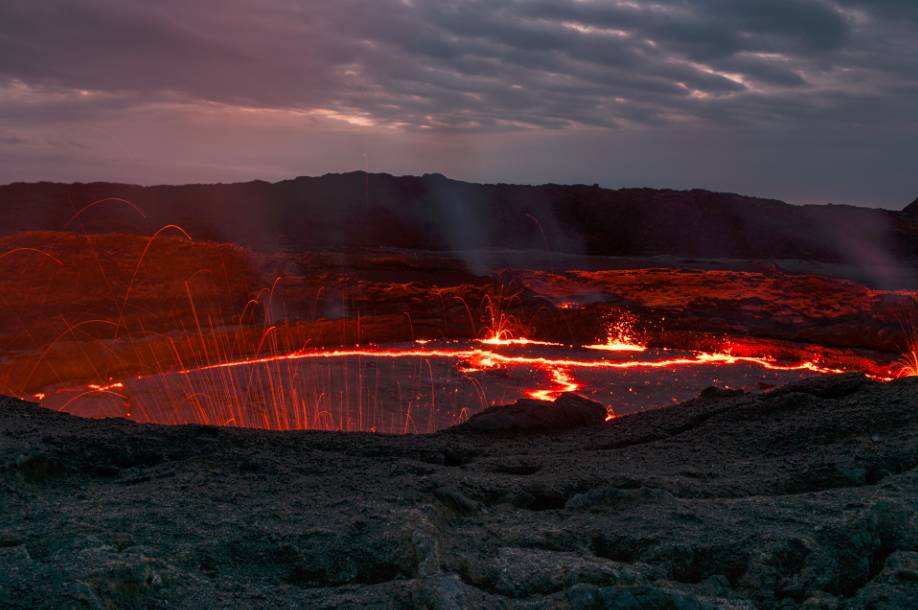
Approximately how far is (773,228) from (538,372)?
567 inches

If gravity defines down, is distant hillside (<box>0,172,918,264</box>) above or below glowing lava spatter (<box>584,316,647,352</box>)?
above

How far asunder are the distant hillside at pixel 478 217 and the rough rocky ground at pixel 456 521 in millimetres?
15674

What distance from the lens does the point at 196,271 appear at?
1191 centimetres

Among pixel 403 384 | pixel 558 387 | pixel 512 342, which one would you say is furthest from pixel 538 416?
pixel 512 342

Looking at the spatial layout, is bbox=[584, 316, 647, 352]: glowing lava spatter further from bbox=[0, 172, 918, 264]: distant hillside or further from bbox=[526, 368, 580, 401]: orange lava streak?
bbox=[0, 172, 918, 264]: distant hillside

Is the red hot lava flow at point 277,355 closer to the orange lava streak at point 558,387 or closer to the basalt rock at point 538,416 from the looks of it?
the orange lava streak at point 558,387

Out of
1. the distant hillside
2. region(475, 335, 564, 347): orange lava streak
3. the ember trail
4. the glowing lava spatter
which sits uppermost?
the distant hillside

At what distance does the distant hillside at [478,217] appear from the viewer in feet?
65.4

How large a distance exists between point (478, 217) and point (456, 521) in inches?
792

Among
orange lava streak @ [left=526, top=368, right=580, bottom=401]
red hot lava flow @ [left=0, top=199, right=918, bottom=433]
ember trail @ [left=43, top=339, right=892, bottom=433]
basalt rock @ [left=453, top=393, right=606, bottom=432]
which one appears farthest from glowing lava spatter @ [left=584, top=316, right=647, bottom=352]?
basalt rock @ [left=453, top=393, right=606, bottom=432]

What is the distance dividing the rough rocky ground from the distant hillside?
15.7 m

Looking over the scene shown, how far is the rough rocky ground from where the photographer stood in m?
2.16

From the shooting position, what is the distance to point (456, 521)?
2844 millimetres

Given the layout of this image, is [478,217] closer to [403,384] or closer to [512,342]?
[512,342]
